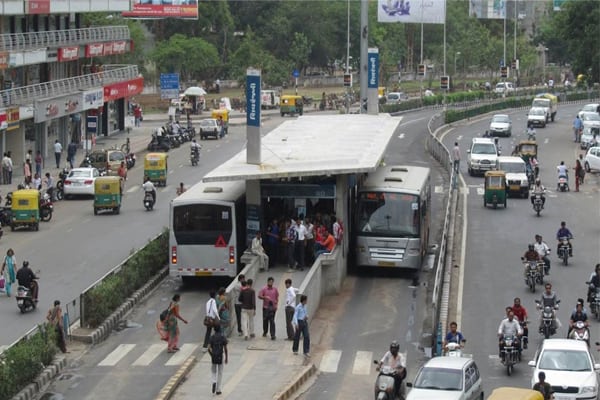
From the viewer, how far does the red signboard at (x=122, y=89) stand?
80.2 m

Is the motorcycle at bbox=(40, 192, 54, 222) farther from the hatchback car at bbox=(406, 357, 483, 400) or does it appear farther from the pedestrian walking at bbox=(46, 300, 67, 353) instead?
the hatchback car at bbox=(406, 357, 483, 400)

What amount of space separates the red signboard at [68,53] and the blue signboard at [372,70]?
16429mm

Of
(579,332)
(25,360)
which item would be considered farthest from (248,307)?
(579,332)

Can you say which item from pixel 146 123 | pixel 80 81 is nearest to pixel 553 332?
pixel 80 81

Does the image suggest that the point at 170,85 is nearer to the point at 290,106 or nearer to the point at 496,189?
the point at 290,106

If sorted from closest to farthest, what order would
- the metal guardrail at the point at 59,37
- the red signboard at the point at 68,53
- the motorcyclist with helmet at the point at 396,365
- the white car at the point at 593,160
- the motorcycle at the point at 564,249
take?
the motorcyclist with helmet at the point at 396,365 → the motorcycle at the point at 564,249 → the white car at the point at 593,160 → the metal guardrail at the point at 59,37 → the red signboard at the point at 68,53

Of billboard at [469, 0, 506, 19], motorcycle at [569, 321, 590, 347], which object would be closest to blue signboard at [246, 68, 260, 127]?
motorcycle at [569, 321, 590, 347]

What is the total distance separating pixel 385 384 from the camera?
25844 millimetres

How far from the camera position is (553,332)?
3186 cm

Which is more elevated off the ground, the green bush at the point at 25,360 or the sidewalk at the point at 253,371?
the green bush at the point at 25,360

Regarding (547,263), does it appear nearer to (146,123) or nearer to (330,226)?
(330,226)

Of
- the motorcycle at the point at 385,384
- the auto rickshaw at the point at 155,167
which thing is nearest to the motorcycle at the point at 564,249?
the motorcycle at the point at 385,384

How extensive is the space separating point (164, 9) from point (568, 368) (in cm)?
7815

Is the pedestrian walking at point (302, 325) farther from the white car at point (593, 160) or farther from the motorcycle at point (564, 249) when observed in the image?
the white car at point (593, 160)
